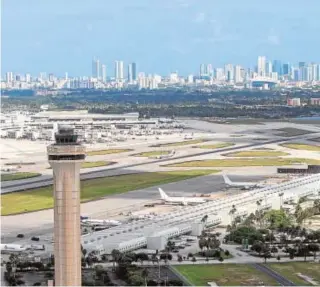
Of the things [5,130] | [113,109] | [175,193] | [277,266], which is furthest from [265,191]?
[113,109]

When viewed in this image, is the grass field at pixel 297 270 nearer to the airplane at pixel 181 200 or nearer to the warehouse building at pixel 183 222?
the warehouse building at pixel 183 222

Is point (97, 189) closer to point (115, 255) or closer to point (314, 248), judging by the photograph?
point (115, 255)

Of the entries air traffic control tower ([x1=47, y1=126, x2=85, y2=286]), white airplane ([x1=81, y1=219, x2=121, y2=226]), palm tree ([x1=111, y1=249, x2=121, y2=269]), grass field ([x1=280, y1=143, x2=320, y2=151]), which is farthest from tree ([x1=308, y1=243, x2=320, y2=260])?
grass field ([x1=280, y1=143, x2=320, y2=151])

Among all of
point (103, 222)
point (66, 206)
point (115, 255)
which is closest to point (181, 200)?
point (103, 222)

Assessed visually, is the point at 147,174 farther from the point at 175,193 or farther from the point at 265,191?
the point at 265,191

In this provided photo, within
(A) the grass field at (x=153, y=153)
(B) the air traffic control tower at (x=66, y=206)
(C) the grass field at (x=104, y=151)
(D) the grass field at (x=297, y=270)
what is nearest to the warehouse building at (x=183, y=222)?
(D) the grass field at (x=297, y=270)

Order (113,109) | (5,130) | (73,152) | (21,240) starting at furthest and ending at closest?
(113,109)
(5,130)
(21,240)
(73,152)
